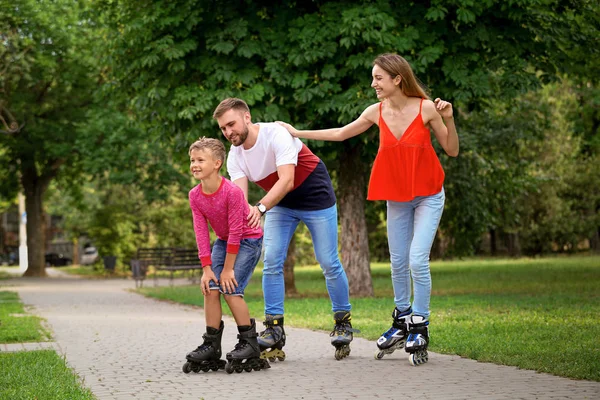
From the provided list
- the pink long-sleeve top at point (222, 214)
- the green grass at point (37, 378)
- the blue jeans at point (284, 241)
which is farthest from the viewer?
the blue jeans at point (284, 241)

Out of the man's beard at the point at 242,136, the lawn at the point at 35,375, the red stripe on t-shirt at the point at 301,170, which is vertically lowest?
the lawn at the point at 35,375

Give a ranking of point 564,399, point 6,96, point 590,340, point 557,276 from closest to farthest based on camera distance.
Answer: point 564,399 < point 590,340 < point 557,276 < point 6,96

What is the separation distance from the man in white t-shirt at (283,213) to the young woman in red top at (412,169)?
299 mm

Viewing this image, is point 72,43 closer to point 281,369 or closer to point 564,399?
point 281,369

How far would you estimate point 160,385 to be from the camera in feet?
21.1

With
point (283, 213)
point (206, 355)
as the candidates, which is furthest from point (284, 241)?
point (206, 355)

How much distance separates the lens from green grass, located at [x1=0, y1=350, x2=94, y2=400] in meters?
6.00

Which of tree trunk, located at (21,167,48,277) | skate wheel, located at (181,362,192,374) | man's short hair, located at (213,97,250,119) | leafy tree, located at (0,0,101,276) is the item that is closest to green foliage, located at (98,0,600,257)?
man's short hair, located at (213,97,250,119)

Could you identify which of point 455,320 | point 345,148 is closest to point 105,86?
point 345,148

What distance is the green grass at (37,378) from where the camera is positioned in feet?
19.7

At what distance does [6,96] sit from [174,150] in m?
16.5

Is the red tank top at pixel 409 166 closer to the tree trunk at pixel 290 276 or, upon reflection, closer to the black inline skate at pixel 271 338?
the black inline skate at pixel 271 338

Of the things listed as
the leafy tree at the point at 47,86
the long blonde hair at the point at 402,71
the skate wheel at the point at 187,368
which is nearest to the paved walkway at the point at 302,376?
the skate wheel at the point at 187,368

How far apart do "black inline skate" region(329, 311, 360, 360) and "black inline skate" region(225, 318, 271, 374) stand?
71cm
